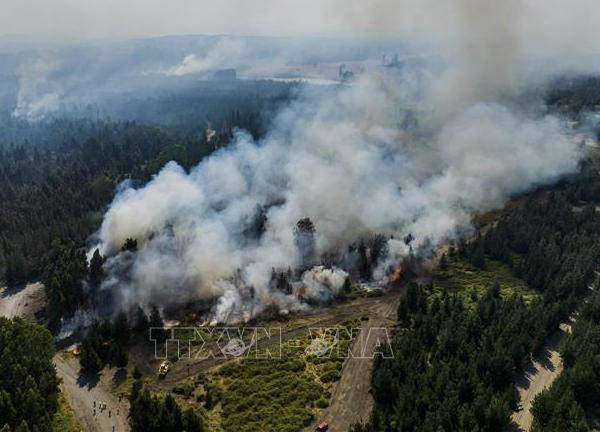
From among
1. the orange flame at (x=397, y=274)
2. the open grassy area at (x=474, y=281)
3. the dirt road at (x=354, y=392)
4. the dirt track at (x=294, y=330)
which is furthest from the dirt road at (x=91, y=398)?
the open grassy area at (x=474, y=281)

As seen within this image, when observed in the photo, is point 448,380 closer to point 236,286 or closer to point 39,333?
point 236,286

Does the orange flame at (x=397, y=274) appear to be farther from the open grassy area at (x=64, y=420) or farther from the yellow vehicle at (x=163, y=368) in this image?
the open grassy area at (x=64, y=420)

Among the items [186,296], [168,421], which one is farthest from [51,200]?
[168,421]

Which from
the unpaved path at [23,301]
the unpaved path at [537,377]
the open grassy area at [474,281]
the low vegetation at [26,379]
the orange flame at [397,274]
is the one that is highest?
the low vegetation at [26,379]

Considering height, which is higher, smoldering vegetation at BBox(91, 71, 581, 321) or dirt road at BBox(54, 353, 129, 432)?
smoldering vegetation at BBox(91, 71, 581, 321)

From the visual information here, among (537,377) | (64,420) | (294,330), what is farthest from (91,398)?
(537,377)

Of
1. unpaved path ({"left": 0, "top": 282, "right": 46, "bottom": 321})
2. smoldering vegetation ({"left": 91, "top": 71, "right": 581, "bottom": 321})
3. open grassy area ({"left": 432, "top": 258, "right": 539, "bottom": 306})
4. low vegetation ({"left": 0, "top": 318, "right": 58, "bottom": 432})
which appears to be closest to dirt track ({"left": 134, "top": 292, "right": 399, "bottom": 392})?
smoldering vegetation ({"left": 91, "top": 71, "right": 581, "bottom": 321})

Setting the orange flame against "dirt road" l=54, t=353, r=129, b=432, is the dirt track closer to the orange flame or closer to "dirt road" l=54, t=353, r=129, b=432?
the orange flame
